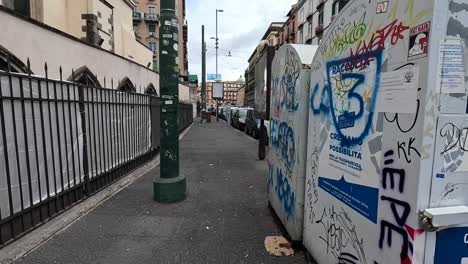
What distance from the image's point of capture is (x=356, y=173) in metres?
2.31

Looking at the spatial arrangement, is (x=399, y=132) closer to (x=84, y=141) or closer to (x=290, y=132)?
(x=290, y=132)

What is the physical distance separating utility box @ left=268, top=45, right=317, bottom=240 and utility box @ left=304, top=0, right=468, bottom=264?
0.65 m

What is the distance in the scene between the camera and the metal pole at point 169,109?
15.9 ft

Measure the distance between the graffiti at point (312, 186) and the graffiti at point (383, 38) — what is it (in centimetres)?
115

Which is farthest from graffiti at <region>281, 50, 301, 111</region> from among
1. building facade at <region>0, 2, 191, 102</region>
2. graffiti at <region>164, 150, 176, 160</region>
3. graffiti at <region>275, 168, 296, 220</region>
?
building facade at <region>0, 2, 191, 102</region>

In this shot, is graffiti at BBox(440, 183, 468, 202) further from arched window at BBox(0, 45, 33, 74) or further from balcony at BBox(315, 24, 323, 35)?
balcony at BBox(315, 24, 323, 35)

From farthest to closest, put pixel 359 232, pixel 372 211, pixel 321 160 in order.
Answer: pixel 321 160, pixel 359 232, pixel 372 211

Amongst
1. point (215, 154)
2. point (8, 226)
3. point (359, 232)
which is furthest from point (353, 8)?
point (215, 154)

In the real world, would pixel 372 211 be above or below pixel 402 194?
below

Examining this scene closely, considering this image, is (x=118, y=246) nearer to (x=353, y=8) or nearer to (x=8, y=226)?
(x=8, y=226)

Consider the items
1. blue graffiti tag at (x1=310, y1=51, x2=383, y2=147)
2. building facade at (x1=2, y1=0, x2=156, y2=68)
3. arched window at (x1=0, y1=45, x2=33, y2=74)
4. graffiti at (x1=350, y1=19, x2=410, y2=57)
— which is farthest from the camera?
building facade at (x1=2, y1=0, x2=156, y2=68)

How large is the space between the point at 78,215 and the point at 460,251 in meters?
4.45

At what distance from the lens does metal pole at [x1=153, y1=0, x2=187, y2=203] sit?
4.86 m

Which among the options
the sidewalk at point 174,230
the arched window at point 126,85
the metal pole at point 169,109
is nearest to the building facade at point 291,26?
the arched window at point 126,85
